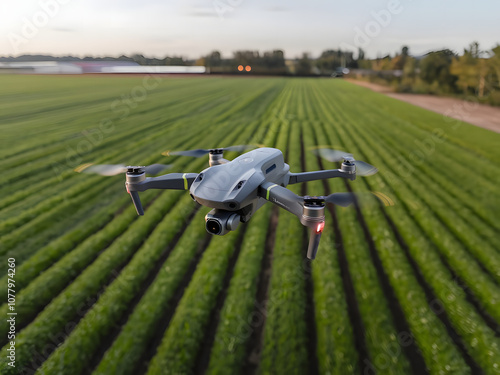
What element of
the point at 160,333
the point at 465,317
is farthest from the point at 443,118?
the point at 160,333

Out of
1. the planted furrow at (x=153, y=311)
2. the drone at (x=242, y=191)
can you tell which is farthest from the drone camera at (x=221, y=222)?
the planted furrow at (x=153, y=311)

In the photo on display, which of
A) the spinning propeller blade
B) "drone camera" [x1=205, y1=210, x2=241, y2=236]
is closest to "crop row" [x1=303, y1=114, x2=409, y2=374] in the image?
the spinning propeller blade

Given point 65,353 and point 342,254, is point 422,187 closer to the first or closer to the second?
point 342,254

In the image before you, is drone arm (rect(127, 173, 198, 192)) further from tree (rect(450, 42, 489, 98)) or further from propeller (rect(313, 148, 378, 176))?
tree (rect(450, 42, 489, 98))

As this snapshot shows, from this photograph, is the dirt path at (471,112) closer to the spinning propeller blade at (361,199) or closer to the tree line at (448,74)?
the tree line at (448,74)

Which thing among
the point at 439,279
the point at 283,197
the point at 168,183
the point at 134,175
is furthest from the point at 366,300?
the point at 134,175

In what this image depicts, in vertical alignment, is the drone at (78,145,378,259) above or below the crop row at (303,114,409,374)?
above
